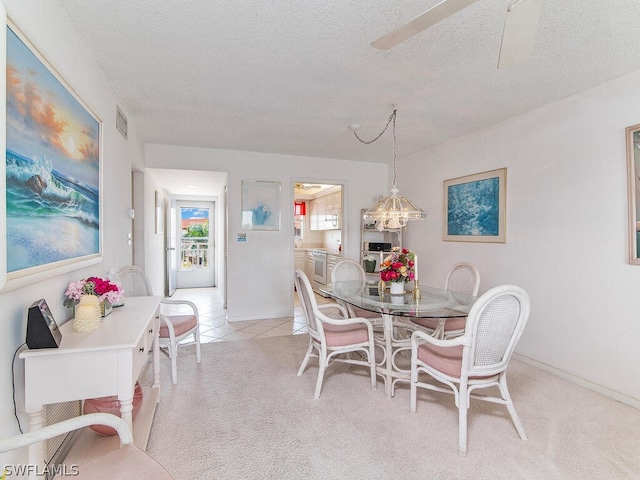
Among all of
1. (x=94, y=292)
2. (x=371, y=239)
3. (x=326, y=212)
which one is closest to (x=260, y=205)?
(x=371, y=239)

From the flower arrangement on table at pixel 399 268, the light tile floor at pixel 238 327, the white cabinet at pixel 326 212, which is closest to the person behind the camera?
the flower arrangement on table at pixel 399 268

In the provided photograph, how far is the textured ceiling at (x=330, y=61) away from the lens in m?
1.73

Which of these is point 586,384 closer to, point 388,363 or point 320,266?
point 388,363

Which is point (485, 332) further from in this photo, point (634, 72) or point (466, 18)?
point (634, 72)

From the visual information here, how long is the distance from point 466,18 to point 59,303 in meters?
2.60

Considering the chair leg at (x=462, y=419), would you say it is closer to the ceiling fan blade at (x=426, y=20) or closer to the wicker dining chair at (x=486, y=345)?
the wicker dining chair at (x=486, y=345)

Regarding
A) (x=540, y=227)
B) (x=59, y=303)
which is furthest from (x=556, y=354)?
(x=59, y=303)

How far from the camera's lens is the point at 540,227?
9.80 ft

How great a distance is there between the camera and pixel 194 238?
7348 mm

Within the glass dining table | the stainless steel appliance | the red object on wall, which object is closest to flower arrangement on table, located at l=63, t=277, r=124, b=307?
the glass dining table

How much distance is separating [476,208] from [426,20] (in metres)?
2.84

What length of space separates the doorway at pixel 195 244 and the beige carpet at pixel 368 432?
479 centimetres

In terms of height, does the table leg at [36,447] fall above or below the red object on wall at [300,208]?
below

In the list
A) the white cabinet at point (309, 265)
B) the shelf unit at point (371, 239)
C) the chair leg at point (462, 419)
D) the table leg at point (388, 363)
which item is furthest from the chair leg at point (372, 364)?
the white cabinet at point (309, 265)
